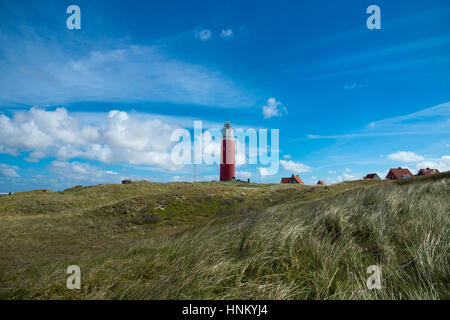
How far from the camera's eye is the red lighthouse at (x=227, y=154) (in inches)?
2334

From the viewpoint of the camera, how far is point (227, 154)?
60.7 metres

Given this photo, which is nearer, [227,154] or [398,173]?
[227,154]

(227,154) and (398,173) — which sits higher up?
(227,154)

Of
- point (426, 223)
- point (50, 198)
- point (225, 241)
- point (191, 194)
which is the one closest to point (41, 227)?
point (191, 194)

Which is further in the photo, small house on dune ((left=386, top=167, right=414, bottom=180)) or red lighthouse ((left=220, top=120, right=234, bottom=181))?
small house on dune ((left=386, top=167, right=414, bottom=180))

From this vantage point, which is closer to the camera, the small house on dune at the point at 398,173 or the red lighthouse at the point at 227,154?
the red lighthouse at the point at 227,154

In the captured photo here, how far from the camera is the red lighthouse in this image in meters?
59.3

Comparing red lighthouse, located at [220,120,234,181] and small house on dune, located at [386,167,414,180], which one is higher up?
red lighthouse, located at [220,120,234,181]
